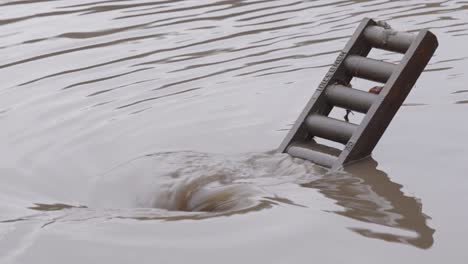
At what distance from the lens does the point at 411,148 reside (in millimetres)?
4887

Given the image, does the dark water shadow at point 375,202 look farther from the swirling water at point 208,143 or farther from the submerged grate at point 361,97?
the submerged grate at point 361,97

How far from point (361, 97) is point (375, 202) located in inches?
29.7

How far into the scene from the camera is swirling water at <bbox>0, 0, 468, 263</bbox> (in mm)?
3832

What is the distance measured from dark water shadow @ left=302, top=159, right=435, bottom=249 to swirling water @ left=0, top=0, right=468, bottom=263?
0.01 m

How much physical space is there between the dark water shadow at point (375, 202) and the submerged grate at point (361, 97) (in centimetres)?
13

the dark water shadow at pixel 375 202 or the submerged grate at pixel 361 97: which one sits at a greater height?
the submerged grate at pixel 361 97

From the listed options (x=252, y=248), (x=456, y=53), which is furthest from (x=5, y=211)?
(x=456, y=53)

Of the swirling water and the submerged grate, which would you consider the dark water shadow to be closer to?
the swirling water

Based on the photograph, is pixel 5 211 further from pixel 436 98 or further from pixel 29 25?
pixel 29 25

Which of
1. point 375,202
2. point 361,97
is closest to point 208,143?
point 361,97

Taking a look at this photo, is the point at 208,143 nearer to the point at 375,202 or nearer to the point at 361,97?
the point at 361,97

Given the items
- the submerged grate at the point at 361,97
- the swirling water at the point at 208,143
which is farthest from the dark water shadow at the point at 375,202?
the submerged grate at the point at 361,97

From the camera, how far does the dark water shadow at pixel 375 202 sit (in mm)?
3838

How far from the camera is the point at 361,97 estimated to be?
4848mm
